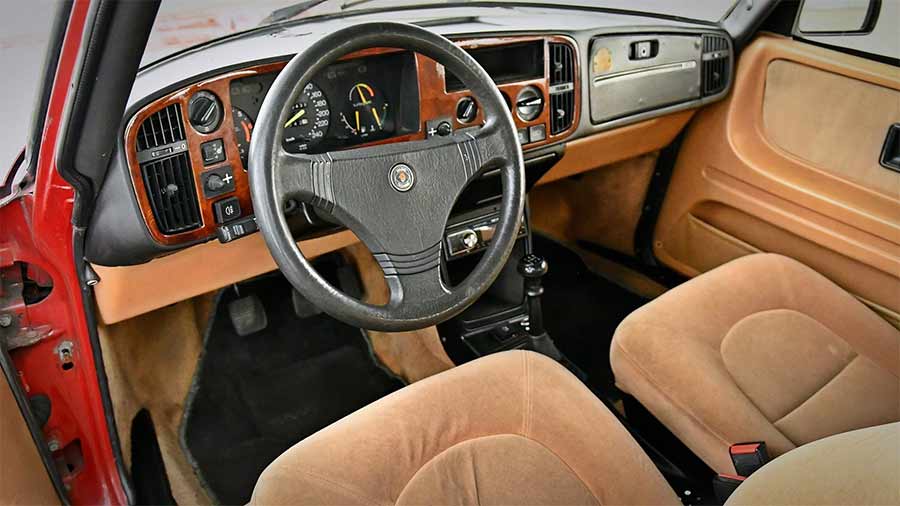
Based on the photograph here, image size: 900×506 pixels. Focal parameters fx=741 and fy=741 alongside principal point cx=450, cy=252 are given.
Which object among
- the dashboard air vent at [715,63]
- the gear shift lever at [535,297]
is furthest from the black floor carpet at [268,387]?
the dashboard air vent at [715,63]

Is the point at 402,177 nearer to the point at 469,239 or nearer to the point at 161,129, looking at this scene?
the point at 161,129

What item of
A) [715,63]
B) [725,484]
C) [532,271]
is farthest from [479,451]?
[715,63]

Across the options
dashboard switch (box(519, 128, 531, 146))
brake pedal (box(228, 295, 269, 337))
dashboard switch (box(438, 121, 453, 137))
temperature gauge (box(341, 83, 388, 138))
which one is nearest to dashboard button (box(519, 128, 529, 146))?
dashboard switch (box(519, 128, 531, 146))

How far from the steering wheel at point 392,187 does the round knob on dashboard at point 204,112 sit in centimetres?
23

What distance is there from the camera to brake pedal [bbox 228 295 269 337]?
2.22 m

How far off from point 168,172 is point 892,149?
1.63m

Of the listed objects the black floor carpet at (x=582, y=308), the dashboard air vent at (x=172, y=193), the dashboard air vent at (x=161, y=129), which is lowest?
the black floor carpet at (x=582, y=308)

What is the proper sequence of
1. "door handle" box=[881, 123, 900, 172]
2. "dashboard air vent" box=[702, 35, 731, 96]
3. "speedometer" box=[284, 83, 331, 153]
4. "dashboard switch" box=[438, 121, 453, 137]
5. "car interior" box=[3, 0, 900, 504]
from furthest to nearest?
1. "dashboard air vent" box=[702, 35, 731, 96]
2. "door handle" box=[881, 123, 900, 172]
3. "dashboard switch" box=[438, 121, 453, 137]
4. "speedometer" box=[284, 83, 331, 153]
5. "car interior" box=[3, 0, 900, 504]

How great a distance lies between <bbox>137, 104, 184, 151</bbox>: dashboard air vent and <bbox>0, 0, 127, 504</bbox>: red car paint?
147 millimetres

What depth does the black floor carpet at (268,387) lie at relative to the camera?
1.95 meters

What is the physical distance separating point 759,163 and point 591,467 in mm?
1208

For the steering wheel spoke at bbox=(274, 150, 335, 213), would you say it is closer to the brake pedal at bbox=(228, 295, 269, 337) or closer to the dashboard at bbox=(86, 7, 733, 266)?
the dashboard at bbox=(86, 7, 733, 266)

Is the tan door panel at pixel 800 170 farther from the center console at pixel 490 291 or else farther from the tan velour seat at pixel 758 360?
the center console at pixel 490 291

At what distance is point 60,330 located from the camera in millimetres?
1511
